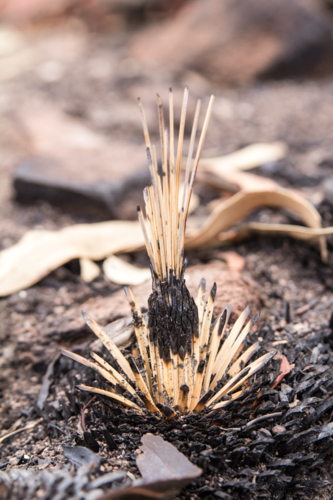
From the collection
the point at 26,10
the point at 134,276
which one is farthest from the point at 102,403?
the point at 26,10

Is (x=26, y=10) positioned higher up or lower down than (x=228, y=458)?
higher up

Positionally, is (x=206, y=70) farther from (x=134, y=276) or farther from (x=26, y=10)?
(x=26, y=10)

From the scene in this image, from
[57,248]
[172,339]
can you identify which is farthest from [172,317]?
[57,248]

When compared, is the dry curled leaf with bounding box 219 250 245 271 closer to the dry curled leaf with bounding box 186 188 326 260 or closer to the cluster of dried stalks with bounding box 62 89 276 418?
the dry curled leaf with bounding box 186 188 326 260

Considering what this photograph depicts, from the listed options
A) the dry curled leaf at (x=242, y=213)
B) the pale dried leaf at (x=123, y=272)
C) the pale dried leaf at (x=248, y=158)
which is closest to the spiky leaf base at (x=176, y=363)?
the pale dried leaf at (x=123, y=272)

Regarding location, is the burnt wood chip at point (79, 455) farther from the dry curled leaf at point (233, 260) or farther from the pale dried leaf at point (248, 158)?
the pale dried leaf at point (248, 158)

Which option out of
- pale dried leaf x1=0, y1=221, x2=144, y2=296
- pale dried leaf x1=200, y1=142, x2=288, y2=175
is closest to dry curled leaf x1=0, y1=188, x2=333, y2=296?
pale dried leaf x1=0, y1=221, x2=144, y2=296
